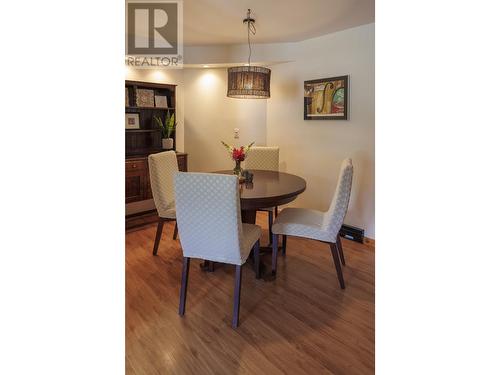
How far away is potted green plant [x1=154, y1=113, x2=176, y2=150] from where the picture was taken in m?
4.85

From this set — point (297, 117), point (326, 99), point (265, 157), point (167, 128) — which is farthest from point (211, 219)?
point (167, 128)

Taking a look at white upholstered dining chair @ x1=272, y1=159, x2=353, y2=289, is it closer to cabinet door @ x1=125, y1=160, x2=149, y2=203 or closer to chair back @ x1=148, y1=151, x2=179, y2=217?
chair back @ x1=148, y1=151, x2=179, y2=217

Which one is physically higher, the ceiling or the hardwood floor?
the ceiling

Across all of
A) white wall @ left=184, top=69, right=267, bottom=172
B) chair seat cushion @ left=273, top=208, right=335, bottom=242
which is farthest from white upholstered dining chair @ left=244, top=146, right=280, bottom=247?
chair seat cushion @ left=273, top=208, right=335, bottom=242

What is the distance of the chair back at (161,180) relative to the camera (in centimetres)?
316

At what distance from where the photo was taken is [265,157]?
4.12 metres

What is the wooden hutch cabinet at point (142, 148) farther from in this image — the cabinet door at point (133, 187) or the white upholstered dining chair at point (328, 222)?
the white upholstered dining chair at point (328, 222)

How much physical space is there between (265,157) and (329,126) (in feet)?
2.78

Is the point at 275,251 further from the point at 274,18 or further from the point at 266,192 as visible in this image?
the point at 274,18
